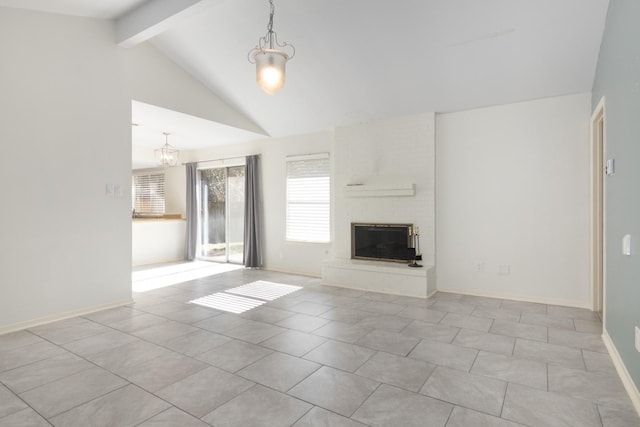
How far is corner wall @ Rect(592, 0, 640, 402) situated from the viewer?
6.93 feet

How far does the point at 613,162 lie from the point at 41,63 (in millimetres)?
5162

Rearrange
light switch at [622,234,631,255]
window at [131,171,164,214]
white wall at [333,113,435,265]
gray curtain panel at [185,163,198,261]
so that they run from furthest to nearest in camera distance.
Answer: window at [131,171,164,214] < gray curtain panel at [185,163,198,261] < white wall at [333,113,435,265] < light switch at [622,234,631,255]

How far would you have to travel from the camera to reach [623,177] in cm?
239

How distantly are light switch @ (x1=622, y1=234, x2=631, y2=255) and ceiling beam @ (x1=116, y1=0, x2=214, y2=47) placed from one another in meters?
3.66

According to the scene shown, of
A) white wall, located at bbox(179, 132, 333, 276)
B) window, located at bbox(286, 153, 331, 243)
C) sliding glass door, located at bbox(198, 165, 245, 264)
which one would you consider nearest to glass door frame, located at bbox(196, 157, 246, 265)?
sliding glass door, located at bbox(198, 165, 245, 264)

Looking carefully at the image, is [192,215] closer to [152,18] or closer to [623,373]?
[152,18]

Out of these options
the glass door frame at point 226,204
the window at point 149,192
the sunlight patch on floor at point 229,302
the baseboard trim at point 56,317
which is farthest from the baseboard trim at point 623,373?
the window at point 149,192

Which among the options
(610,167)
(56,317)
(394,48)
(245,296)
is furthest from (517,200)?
(56,317)

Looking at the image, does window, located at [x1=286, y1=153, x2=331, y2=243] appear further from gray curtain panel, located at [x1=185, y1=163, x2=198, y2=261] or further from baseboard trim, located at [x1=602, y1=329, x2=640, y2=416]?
baseboard trim, located at [x1=602, y1=329, x2=640, y2=416]

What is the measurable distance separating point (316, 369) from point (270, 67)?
7.45 ft

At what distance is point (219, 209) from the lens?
7652 mm

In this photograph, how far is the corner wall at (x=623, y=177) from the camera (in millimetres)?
2111

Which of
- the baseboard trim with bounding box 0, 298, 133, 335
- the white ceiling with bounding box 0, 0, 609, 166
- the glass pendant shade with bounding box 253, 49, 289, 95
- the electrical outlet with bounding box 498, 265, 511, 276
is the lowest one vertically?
the baseboard trim with bounding box 0, 298, 133, 335

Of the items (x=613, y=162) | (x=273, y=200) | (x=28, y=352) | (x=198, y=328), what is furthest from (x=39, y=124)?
(x=613, y=162)
